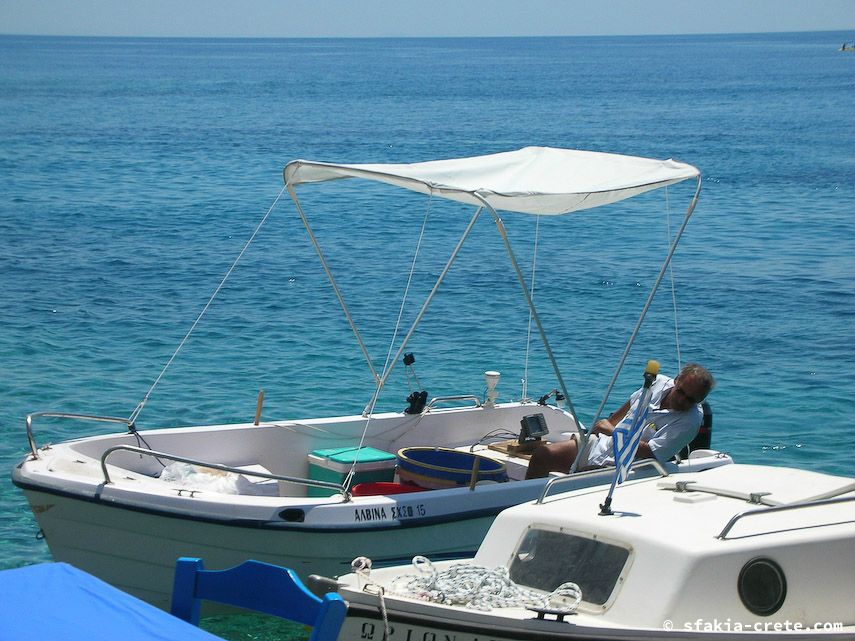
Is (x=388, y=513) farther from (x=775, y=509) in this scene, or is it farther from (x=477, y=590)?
(x=775, y=509)

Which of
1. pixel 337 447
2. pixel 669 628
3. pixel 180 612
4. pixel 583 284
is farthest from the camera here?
pixel 583 284

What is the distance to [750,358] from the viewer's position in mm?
16172

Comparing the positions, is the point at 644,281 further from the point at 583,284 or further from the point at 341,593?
the point at 341,593

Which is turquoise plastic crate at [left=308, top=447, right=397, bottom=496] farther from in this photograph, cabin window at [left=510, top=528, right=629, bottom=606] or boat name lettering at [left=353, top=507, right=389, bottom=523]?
cabin window at [left=510, top=528, right=629, bottom=606]

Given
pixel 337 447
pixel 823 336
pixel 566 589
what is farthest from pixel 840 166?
pixel 566 589

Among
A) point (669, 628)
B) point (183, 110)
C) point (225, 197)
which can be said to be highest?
point (183, 110)

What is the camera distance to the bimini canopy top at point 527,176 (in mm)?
7762

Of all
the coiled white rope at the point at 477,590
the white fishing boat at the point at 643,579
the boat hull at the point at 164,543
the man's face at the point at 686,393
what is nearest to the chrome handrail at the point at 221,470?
the boat hull at the point at 164,543

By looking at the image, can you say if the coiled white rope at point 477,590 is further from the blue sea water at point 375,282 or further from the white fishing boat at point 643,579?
the blue sea water at point 375,282

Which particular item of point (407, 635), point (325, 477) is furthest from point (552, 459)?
point (407, 635)

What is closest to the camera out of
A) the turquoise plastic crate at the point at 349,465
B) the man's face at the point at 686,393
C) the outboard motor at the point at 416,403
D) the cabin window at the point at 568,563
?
the cabin window at the point at 568,563

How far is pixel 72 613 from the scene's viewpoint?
3.77 metres

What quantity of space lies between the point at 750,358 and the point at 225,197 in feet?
63.3

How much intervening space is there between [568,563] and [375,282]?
15.3 metres
